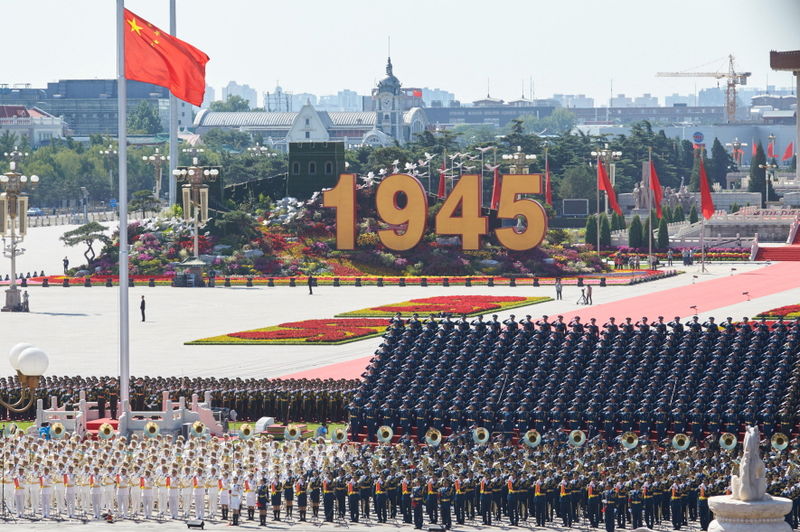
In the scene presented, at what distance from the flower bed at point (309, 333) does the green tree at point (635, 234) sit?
38.5 m

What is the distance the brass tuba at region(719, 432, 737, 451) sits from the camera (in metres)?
32.6

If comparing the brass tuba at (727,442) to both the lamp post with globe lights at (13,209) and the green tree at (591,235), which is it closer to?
the lamp post with globe lights at (13,209)

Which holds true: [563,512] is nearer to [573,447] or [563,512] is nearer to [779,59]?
[573,447]

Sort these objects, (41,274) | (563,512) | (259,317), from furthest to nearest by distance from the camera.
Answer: (41,274), (259,317), (563,512)

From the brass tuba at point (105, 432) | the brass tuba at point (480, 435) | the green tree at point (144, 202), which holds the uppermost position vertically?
the green tree at point (144, 202)

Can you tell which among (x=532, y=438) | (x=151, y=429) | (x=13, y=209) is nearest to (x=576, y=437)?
(x=532, y=438)

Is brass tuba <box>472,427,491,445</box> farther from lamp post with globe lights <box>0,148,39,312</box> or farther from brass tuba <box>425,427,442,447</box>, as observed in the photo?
lamp post with globe lights <box>0,148,39,312</box>

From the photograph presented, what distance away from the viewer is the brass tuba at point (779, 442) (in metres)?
32.2

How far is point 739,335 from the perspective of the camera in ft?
122

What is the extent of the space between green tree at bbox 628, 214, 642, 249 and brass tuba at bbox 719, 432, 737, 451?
209 feet

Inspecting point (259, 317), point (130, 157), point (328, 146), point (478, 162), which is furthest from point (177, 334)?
point (130, 157)

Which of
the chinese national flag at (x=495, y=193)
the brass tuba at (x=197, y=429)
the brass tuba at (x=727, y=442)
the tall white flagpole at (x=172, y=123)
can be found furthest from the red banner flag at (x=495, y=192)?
the brass tuba at (x=727, y=442)

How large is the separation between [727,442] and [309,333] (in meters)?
26.3

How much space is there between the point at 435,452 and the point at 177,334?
1103 inches
